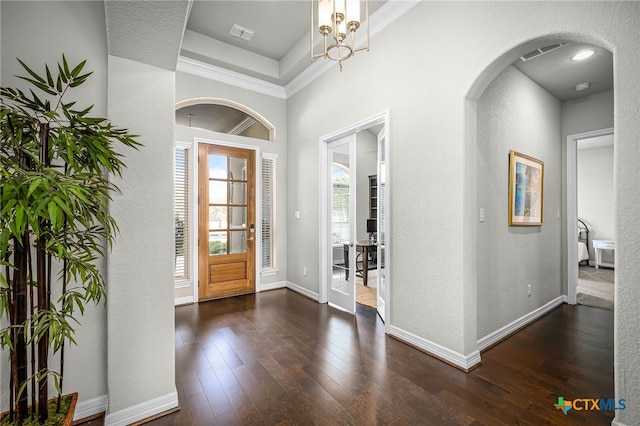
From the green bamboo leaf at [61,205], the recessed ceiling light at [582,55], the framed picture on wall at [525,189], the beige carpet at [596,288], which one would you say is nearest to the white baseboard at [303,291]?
the framed picture on wall at [525,189]

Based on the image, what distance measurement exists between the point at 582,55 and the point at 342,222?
10.4ft

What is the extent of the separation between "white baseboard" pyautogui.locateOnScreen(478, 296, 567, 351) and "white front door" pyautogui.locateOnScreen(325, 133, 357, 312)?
4.81ft

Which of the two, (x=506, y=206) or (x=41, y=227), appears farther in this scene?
(x=506, y=206)

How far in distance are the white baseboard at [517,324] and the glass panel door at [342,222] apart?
1.47 meters

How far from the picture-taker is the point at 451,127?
2.46 metres

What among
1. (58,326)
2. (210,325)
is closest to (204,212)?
(210,325)

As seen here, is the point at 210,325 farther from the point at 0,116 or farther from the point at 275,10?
the point at 275,10

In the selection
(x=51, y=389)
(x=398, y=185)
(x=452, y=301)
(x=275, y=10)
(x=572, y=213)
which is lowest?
(x=51, y=389)

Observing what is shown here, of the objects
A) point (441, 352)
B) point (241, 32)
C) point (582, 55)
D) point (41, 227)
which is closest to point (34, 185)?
point (41, 227)

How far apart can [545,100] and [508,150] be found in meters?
1.37

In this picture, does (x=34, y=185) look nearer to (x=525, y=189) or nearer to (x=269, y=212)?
(x=269, y=212)

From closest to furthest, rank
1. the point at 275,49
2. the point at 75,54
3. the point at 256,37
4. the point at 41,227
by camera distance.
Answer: the point at 41,227, the point at 75,54, the point at 256,37, the point at 275,49

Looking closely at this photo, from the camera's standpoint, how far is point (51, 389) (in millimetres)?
1723

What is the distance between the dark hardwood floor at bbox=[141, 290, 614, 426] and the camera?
5.99ft
